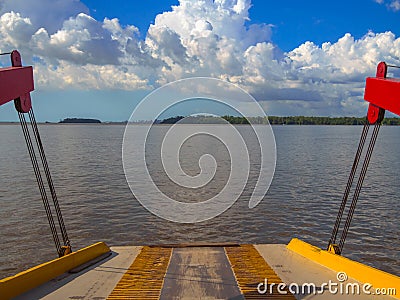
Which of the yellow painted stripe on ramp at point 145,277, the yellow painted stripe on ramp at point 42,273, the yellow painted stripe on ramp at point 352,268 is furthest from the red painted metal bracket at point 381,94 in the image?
the yellow painted stripe on ramp at point 42,273

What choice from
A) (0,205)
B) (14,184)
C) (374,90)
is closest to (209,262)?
(374,90)

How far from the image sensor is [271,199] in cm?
2194

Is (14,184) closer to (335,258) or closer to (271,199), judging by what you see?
(271,199)

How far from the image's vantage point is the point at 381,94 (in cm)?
700

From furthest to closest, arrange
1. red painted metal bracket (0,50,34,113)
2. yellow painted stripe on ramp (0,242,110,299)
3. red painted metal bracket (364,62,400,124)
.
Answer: yellow painted stripe on ramp (0,242,110,299), red painted metal bracket (0,50,34,113), red painted metal bracket (364,62,400,124)

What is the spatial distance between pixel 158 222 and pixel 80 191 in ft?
25.9

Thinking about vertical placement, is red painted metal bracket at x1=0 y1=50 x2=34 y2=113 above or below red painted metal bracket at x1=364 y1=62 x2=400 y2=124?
above

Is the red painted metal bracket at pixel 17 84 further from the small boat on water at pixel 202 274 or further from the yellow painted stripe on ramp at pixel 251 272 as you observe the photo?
the yellow painted stripe on ramp at pixel 251 272

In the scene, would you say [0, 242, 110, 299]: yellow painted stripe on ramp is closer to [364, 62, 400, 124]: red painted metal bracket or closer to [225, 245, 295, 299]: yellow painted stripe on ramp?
[225, 245, 295, 299]: yellow painted stripe on ramp

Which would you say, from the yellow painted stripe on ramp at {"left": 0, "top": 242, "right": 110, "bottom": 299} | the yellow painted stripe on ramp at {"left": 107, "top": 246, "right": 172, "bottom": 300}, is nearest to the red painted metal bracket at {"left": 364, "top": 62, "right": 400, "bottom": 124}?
the yellow painted stripe on ramp at {"left": 107, "top": 246, "right": 172, "bottom": 300}

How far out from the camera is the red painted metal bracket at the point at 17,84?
21.8 feet

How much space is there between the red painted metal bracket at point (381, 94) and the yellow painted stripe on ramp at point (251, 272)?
3.68 m

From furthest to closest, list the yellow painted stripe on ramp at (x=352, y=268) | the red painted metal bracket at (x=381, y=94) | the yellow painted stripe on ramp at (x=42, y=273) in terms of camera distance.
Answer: the yellow painted stripe on ramp at (x=352, y=268) < the yellow painted stripe on ramp at (x=42, y=273) < the red painted metal bracket at (x=381, y=94)

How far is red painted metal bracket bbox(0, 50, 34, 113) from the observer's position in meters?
6.64
